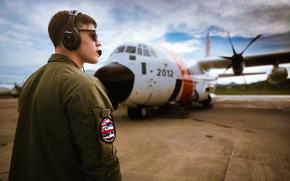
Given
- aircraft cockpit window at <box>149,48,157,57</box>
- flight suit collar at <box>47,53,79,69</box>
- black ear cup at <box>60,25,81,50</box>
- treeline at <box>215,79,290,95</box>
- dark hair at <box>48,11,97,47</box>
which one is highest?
aircraft cockpit window at <box>149,48,157,57</box>

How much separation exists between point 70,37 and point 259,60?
14.1 meters

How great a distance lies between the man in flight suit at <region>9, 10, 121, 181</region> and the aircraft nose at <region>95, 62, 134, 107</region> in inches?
183

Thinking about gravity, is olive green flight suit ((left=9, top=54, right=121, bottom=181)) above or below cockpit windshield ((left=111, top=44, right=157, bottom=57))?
below

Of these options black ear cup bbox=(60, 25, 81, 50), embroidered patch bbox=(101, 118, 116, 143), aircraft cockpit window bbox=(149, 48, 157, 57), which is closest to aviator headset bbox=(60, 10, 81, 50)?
black ear cup bbox=(60, 25, 81, 50)

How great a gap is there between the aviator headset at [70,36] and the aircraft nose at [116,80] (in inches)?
180

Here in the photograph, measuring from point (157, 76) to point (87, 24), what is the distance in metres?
6.13

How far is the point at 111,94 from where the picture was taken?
607 cm

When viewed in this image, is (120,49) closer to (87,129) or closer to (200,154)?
(200,154)

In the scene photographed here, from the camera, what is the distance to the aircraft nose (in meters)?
5.89

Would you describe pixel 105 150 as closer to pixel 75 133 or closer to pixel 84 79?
pixel 75 133

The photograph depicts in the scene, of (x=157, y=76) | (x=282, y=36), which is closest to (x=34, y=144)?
(x=157, y=76)

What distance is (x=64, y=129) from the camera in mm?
1086

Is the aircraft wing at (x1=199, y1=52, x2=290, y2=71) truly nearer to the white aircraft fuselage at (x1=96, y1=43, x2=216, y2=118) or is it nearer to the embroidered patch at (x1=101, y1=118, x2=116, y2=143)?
the white aircraft fuselage at (x1=96, y1=43, x2=216, y2=118)

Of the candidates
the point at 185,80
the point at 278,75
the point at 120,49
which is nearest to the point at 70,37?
the point at 120,49
